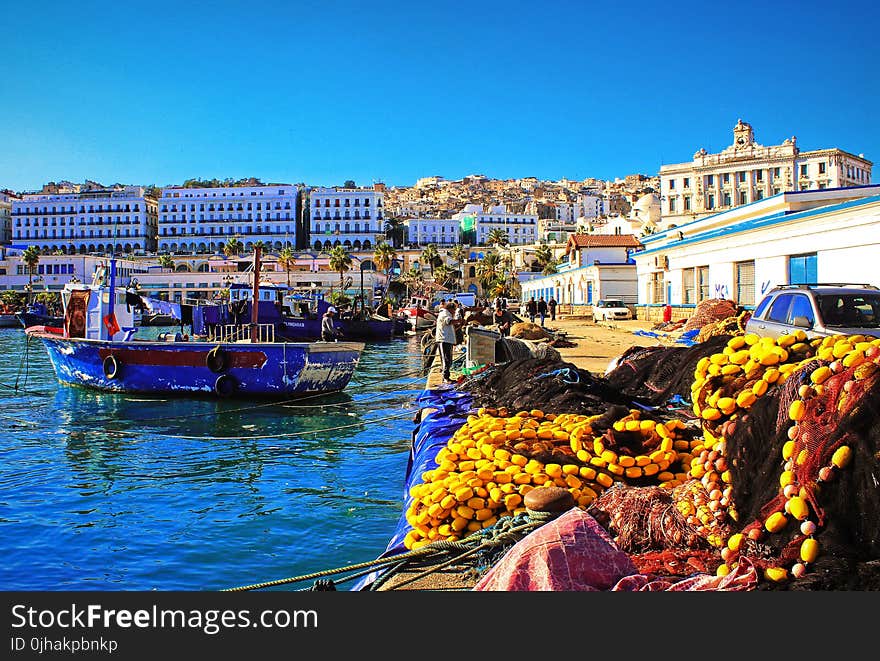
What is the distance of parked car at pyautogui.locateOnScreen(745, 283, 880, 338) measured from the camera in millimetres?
9188

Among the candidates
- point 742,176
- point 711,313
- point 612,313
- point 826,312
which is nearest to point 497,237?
point 742,176

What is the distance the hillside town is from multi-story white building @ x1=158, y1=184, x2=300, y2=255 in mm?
276

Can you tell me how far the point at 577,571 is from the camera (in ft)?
11.7

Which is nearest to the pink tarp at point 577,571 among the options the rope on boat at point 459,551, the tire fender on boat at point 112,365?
the rope on boat at point 459,551

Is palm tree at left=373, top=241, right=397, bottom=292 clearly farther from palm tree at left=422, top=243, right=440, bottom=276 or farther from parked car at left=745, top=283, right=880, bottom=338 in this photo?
parked car at left=745, top=283, right=880, bottom=338

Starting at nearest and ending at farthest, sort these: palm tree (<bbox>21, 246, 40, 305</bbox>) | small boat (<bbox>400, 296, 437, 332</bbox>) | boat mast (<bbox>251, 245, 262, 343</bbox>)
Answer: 1. boat mast (<bbox>251, 245, 262, 343</bbox>)
2. small boat (<bbox>400, 296, 437, 332</bbox>)
3. palm tree (<bbox>21, 246, 40, 305</bbox>)

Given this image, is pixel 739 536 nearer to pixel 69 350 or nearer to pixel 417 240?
pixel 69 350

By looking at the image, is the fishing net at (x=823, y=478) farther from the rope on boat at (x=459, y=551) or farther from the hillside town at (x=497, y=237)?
the hillside town at (x=497, y=237)

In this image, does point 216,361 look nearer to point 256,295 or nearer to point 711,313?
point 256,295

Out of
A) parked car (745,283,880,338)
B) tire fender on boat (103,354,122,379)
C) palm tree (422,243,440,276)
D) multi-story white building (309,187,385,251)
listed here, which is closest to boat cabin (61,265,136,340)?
tire fender on boat (103,354,122,379)

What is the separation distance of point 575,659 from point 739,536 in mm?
1114

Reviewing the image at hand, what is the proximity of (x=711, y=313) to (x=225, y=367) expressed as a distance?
12299mm

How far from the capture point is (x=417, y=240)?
153750 mm

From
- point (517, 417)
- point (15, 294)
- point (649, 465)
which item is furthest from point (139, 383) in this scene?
point (15, 294)
